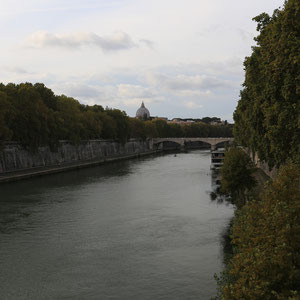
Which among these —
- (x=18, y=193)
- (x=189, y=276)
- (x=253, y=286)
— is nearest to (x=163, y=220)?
(x=189, y=276)

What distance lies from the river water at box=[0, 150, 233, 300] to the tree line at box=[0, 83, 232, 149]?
52.7 feet

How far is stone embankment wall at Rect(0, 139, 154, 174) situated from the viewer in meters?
61.5

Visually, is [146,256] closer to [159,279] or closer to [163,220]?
[159,279]

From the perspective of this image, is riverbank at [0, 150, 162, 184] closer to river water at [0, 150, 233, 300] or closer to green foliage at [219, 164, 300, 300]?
river water at [0, 150, 233, 300]

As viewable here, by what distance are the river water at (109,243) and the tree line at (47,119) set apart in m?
16.1

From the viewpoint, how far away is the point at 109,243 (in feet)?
83.4

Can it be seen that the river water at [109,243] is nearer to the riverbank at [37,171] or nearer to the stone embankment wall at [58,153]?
the riverbank at [37,171]

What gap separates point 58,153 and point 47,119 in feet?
47.5

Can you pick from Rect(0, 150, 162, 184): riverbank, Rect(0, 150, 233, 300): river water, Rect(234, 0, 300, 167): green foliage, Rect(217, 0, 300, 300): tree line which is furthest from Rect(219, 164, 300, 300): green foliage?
Rect(0, 150, 162, 184): riverbank

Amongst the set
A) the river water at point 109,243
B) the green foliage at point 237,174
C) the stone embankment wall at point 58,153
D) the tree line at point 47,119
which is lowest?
the river water at point 109,243

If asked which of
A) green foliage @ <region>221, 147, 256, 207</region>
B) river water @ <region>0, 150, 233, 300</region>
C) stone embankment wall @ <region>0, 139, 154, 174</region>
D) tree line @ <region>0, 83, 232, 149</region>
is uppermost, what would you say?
tree line @ <region>0, 83, 232, 149</region>

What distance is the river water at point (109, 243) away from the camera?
744 inches

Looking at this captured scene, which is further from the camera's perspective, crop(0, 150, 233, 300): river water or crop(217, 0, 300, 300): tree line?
crop(0, 150, 233, 300): river water

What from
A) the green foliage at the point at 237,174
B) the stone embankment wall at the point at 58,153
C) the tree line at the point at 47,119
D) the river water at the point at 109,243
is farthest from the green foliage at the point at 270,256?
the stone embankment wall at the point at 58,153
